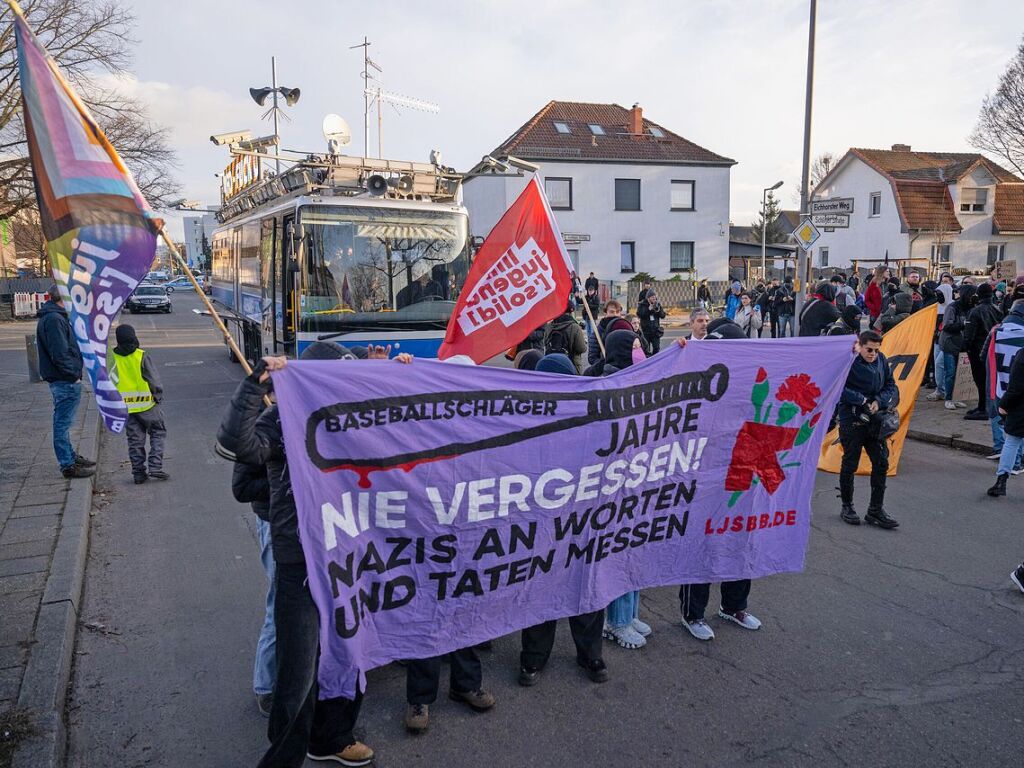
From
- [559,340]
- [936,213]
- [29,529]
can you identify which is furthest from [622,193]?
[29,529]

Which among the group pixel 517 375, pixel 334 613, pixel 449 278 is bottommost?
pixel 334 613

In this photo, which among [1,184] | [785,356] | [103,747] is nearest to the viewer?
[103,747]

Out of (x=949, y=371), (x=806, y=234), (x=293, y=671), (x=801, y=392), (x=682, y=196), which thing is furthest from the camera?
(x=682, y=196)

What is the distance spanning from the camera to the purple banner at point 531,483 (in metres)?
3.42

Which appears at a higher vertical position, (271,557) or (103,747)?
(271,557)

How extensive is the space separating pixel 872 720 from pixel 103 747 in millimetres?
3839

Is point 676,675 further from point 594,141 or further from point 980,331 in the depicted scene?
point 594,141

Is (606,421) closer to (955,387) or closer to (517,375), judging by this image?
(517,375)

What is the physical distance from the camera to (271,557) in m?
3.63

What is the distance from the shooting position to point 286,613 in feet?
10.9

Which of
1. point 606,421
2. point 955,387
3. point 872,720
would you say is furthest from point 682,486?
point 955,387

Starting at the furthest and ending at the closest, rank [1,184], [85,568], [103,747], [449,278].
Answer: [1,184] → [449,278] → [85,568] → [103,747]

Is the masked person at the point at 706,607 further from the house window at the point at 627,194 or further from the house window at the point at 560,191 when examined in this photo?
the house window at the point at 627,194

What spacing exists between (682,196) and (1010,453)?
3362 centimetres
